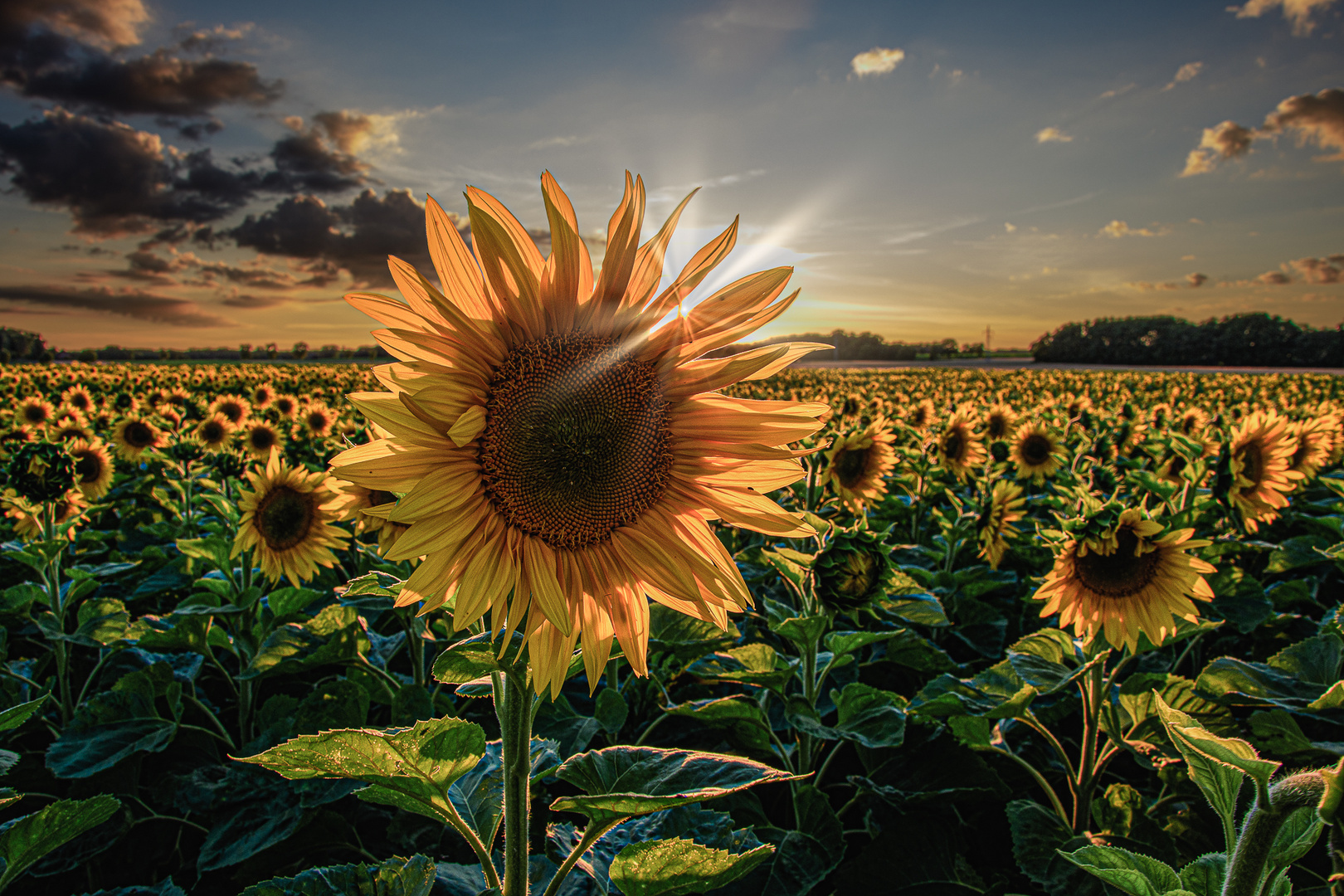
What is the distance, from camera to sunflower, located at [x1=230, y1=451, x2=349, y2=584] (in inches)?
128

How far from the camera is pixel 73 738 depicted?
2604 mm

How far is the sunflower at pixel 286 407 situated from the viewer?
9.82 m

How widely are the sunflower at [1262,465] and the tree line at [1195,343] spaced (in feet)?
292

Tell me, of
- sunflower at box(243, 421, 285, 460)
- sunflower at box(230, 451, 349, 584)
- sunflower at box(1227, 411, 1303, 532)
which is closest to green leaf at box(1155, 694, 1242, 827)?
sunflower at box(230, 451, 349, 584)

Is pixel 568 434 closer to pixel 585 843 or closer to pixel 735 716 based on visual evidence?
pixel 585 843

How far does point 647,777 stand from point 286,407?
11.3 metres

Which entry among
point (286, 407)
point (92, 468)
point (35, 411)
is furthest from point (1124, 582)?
point (35, 411)

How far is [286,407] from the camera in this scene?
10.6 m

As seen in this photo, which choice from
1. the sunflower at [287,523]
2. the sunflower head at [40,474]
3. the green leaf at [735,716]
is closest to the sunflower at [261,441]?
the sunflower head at [40,474]

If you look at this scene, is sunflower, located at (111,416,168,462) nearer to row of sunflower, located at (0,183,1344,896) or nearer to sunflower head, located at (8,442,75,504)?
row of sunflower, located at (0,183,1344,896)

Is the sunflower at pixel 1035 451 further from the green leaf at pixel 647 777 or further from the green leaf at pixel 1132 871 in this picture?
the green leaf at pixel 647 777

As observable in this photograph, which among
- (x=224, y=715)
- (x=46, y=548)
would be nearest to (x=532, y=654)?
(x=224, y=715)

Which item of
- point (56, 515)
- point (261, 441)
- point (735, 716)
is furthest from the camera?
point (261, 441)

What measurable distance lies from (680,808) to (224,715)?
3.03 meters
